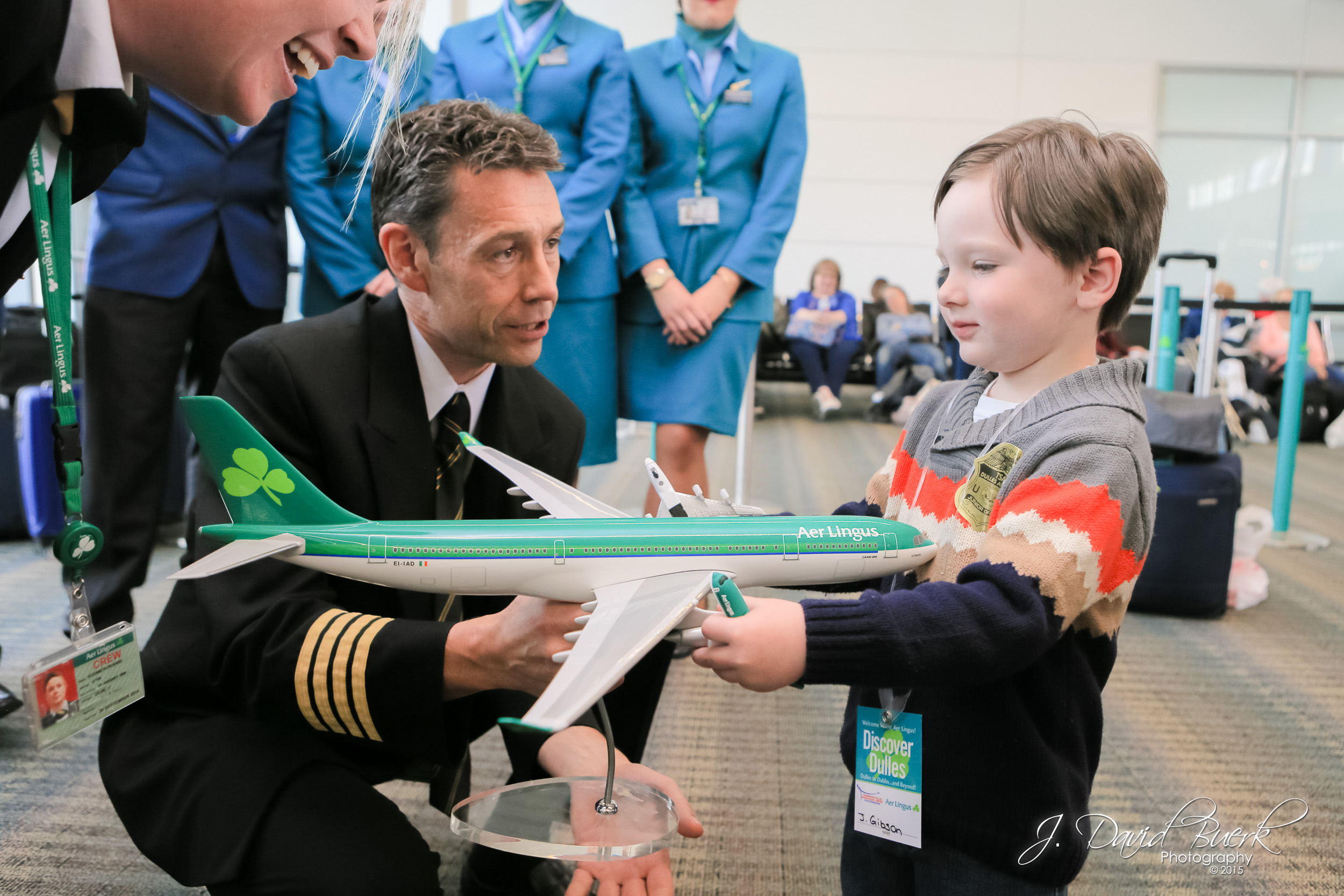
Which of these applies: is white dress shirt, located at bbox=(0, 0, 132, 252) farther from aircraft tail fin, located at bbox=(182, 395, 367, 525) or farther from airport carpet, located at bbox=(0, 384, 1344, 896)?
airport carpet, located at bbox=(0, 384, 1344, 896)

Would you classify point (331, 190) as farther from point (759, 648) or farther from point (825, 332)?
point (825, 332)

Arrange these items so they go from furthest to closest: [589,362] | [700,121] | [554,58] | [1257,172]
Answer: [1257,172], [700,121], [554,58], [589,362]

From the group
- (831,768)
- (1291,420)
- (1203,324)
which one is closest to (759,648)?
(831,768)

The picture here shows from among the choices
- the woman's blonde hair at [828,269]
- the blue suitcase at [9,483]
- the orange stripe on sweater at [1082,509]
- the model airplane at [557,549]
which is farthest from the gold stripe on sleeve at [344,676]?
the woman's blonde hair at [828,269]

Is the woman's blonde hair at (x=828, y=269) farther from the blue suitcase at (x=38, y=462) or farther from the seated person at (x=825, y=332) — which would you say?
the blue suitcase at (x=38, y=462)

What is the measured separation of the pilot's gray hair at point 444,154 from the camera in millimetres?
1272

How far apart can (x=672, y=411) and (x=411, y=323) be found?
1.23 meters

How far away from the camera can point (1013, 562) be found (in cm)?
88

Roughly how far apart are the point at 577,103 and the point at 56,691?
184 centimetres

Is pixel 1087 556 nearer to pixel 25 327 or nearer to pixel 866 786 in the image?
pixel 866 786

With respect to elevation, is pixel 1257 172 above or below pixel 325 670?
above

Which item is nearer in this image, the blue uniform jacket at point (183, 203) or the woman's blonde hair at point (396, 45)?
the woman's blonde hair at point (396, 45)

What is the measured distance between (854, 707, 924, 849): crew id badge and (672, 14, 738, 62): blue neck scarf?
2070 millimetres

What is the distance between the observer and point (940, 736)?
102 centimetres
